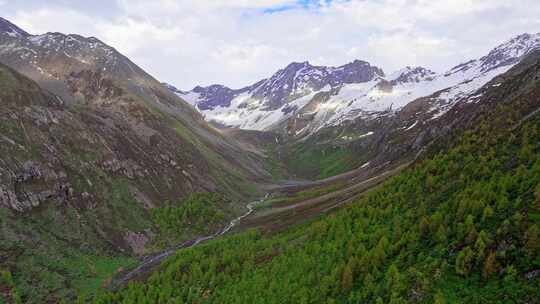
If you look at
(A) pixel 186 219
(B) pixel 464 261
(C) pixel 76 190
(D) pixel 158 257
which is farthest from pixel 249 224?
(B) pixel 464 261

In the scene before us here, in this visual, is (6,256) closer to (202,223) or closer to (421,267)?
(202,223)

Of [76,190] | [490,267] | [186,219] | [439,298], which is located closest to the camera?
[439,298]

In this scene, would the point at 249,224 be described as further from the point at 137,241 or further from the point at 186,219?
the point at 137,241

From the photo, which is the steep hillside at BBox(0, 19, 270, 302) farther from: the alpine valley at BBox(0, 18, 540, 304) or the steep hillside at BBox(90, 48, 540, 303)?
the steep hillside at BBox(90, 48, 540, 303)

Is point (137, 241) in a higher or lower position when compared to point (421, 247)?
higher

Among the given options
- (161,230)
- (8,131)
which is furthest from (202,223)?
(8,131)

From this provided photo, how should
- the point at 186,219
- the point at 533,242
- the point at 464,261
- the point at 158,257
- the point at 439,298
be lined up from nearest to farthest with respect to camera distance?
the point at 533,242 → the point at 439,298 → the point at 464,261 → the point at 158,257 → the point at 186,219

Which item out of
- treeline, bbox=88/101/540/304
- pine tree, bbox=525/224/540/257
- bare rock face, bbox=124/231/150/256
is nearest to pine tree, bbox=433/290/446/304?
treeline, bbox=88/101/540/304

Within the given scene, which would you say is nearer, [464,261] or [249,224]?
[464,261]

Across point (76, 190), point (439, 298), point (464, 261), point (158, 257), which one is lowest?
point (439, 298)
